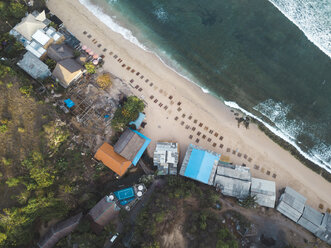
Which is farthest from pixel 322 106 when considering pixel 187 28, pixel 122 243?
pixel 122 243

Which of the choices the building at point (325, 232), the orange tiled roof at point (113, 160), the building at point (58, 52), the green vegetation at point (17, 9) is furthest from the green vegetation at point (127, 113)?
the building at point (325, 232)

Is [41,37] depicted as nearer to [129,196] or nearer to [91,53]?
[91,53]

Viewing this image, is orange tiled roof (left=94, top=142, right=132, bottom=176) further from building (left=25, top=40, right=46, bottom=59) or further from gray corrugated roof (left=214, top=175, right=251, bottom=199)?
building (left=25, top=40, right=46, bottom=59)

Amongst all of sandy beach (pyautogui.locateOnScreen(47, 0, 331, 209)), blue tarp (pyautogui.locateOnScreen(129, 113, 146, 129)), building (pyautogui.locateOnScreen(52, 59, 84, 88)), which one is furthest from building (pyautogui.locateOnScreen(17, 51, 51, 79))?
blue tarp (pyautogui.locateOnScreen(129, 113, 146, 129))

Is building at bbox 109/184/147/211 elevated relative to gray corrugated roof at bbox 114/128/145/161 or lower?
lower

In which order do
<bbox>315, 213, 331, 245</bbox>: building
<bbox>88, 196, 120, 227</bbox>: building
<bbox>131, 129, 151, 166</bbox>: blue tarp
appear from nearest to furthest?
<bbox>88, 196, 120, 227</bbox>: building, <bbox>315, 213, 331, 245</bbox>: building, <bbox>131, 129, 151, 166</bbox>: blue tarp

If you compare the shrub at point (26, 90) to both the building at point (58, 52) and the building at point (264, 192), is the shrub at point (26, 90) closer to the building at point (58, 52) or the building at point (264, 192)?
the building at point (58, 52)
